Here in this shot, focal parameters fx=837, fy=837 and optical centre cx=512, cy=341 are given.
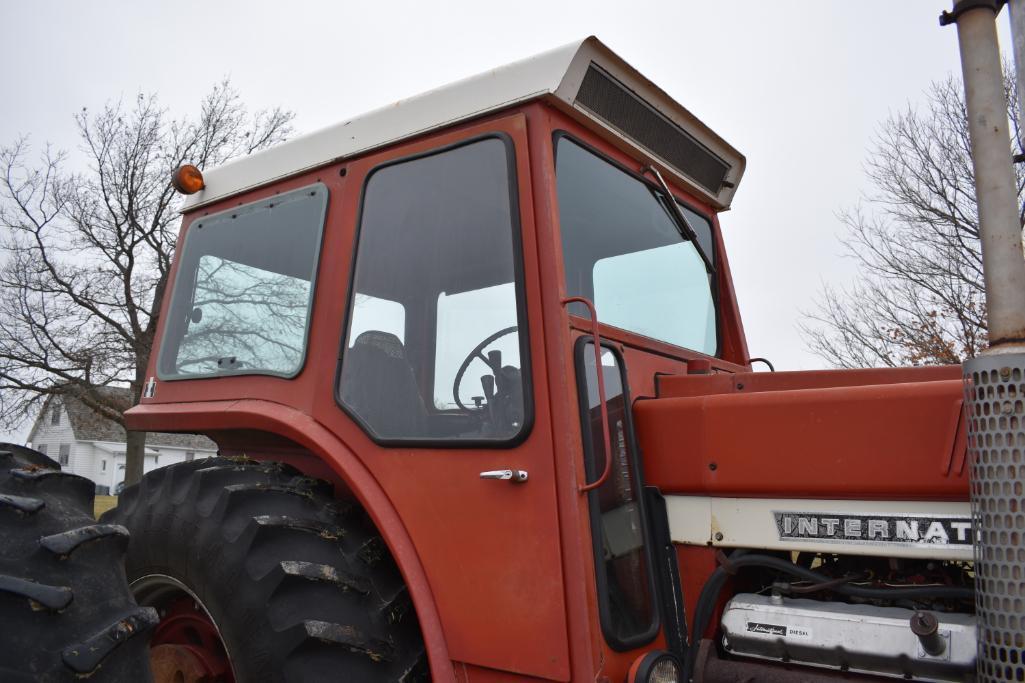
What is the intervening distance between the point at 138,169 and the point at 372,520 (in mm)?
19197

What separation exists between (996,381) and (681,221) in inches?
60.1

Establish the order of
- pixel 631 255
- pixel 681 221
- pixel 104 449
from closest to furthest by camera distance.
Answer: pixel 631 255
pixel 681 221
pixel 104 449

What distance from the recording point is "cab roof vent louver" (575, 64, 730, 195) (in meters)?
2.57

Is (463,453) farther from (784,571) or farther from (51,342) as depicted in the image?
(51,342)

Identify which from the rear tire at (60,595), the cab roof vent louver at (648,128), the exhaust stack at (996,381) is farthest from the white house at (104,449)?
the exhaust stack at (996,381)

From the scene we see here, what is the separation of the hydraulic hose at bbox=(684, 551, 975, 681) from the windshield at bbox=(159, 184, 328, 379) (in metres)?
1.50

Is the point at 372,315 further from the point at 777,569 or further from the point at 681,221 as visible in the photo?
the point at 777,569

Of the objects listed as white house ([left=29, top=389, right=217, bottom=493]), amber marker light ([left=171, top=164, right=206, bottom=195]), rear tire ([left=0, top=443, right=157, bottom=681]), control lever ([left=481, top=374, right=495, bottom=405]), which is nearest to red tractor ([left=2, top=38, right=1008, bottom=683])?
control lever ([left=481, top=374, right=495, bottom=405])

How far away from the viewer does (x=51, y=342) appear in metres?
18.4

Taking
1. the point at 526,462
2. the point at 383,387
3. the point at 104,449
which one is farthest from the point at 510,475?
the point at 104,449

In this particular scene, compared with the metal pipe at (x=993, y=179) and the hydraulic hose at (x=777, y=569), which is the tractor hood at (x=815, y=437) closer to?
the hydraulic hose at (x=777, y=569)

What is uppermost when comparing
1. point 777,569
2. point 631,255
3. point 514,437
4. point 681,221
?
point 681,221

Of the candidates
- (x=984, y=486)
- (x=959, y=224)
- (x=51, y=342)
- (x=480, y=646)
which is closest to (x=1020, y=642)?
(x=984, y=486)

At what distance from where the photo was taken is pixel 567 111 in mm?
2525
